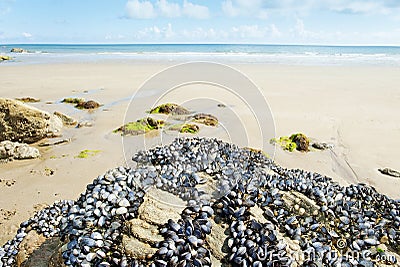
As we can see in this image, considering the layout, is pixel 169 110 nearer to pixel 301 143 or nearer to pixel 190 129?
pixel 190 129

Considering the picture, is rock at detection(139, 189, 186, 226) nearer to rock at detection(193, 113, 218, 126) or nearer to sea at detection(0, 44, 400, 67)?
rock at detection(193, 113, 218, 126)

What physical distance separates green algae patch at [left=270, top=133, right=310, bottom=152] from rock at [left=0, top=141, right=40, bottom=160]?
5400 millimetres

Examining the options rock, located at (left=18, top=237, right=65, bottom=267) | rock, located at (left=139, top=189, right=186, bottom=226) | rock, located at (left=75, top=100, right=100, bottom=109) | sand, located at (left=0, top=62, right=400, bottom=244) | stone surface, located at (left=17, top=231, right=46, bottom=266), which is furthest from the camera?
rock, located at (left=75, top=100, right=100, bottom=109)

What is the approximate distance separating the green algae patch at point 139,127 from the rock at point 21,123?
175cm

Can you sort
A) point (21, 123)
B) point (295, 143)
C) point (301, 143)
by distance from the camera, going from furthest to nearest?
1. point (21, 123)
2. point (295, 143)
3. point (301, 143)

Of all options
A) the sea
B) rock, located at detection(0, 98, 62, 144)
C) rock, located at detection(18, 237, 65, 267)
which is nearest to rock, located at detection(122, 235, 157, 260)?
rock, located at detection(18, 237, 65, 267)

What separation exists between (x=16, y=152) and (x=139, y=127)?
2891 mm

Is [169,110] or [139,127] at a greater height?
[169,110]

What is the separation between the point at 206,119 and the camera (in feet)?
30.2

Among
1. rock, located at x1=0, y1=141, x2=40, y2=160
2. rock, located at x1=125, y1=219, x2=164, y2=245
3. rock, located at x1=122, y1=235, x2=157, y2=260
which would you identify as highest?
rock, located at x1=125, y1=219, x2=164, y2=245

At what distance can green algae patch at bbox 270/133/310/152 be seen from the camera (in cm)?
749

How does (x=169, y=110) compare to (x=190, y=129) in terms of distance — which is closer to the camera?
(x=190, y=129)

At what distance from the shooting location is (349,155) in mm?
7301

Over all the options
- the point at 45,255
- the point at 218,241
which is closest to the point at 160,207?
the point at 218,241
